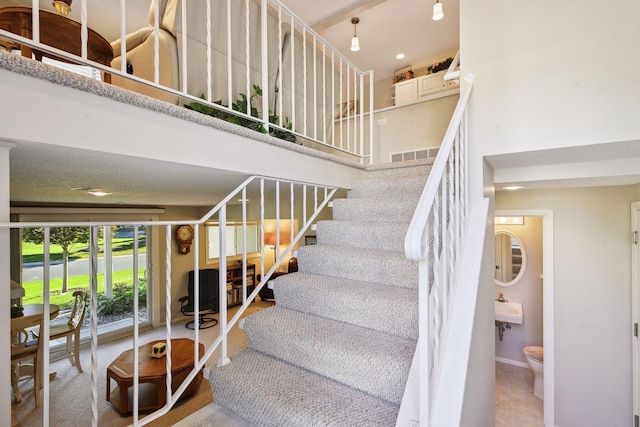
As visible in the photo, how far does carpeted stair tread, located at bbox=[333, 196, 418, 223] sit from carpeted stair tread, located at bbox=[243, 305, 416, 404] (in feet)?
2.90

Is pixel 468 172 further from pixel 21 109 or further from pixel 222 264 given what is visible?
pixel 21 109

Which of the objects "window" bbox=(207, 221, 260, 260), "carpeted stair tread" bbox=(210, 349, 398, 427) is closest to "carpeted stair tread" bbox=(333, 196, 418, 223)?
"carpeted stair tread" bbox=(210, 349, 398, 427)

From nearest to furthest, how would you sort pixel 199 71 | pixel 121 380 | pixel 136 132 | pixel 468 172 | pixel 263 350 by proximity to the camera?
pixel 136 132 < pixel 263 350 < pixel 468 172 < pixel 199 71 < pixel 121 380

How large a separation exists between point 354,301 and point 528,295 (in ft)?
11.6

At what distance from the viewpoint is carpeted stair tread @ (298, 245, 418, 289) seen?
5.39 ft

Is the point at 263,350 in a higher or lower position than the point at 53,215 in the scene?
lower

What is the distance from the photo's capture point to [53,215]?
3945 mm

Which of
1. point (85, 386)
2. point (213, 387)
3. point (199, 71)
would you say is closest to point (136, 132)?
point (213, 387)

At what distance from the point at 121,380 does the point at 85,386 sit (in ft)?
3.68

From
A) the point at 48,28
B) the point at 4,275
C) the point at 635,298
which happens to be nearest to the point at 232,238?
the point at 48,28

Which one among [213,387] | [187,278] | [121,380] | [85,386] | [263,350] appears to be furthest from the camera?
[187,278]

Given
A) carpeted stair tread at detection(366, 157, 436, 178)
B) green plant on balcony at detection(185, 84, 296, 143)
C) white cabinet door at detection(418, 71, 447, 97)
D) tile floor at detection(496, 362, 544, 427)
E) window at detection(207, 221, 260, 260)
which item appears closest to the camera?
green plant on balcony at detection(185, 84, 296, 143)

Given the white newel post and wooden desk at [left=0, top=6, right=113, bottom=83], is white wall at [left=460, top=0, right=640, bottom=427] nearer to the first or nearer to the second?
the white newel post

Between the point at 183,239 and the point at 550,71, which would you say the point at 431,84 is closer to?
the point at 550,71
